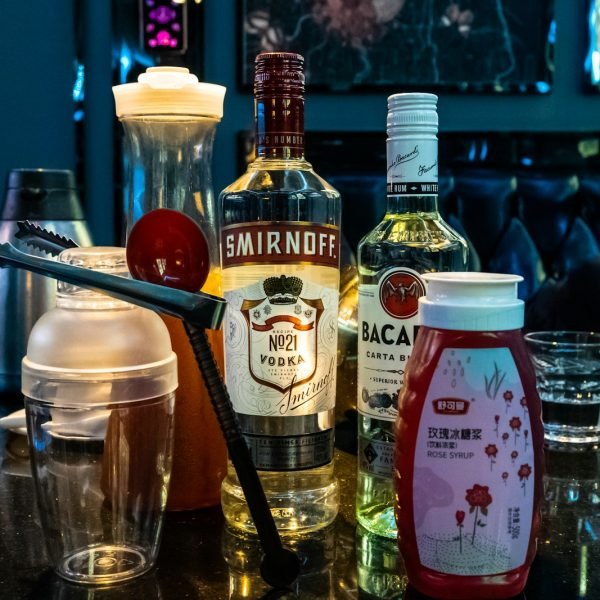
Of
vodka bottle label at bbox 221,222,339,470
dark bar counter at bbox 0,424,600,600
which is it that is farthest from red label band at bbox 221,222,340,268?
dark bar counter at bbox 0,424,600,600

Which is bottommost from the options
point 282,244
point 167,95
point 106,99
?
point 282,244

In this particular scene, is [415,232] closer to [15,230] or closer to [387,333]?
[387,333]

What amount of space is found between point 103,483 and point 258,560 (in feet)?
0.39

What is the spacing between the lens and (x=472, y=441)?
18.5 inches

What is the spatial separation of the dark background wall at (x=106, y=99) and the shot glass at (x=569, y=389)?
1.21 metres

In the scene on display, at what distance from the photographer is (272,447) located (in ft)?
1.96

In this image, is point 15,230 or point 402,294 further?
point 15,230

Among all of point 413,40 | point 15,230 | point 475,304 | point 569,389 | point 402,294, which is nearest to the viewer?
point 475,304

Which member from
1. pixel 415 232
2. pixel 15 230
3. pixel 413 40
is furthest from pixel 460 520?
pixel 413 40

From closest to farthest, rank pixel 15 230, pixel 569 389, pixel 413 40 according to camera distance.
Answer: pixel 569 389
pixel 15 230
pixel 413 40

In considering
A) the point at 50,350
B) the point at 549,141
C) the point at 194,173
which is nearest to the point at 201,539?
the point at 50,350

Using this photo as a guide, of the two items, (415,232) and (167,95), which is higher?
(167,95)

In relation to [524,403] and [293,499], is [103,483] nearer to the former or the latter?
[293,499]

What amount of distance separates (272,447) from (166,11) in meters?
1.63
